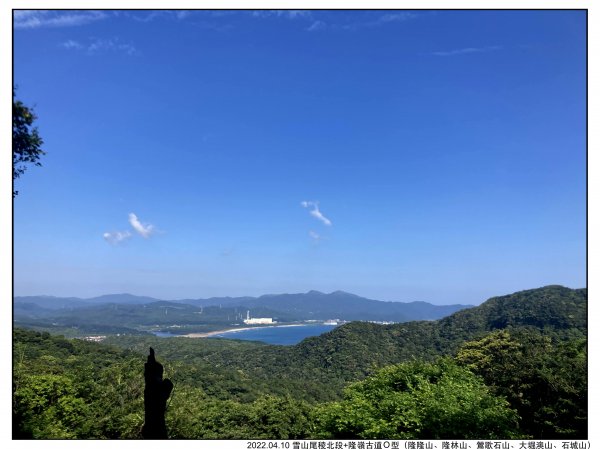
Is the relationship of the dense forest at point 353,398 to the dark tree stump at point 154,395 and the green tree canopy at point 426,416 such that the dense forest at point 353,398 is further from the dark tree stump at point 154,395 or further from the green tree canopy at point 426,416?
the dark tree stump at point 154,395

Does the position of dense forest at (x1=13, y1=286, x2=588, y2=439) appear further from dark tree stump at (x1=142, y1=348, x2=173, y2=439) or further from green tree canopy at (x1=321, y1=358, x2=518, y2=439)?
dark tree stump at (x1=142, y1=348, x2=173, y2=439)

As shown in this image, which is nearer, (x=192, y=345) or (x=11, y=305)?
(x=11, y=305)

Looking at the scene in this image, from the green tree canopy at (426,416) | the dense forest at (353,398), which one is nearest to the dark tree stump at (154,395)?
the dense forest at (353,398)

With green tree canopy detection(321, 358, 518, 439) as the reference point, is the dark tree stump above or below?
above

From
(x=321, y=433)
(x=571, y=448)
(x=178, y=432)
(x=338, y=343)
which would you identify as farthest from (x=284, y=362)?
(x=571, y=448)

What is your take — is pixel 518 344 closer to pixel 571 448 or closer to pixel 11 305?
pixel 571 448

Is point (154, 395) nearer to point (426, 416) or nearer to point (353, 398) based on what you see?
point (426, 416)

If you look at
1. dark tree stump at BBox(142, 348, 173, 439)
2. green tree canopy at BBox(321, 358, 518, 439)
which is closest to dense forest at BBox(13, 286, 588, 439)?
green tree canopy at BBox(321, 358, 518, 439)

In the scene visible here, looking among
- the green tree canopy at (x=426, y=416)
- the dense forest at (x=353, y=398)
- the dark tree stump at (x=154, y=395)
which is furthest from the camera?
the dense forest at (x=353, y=398)
